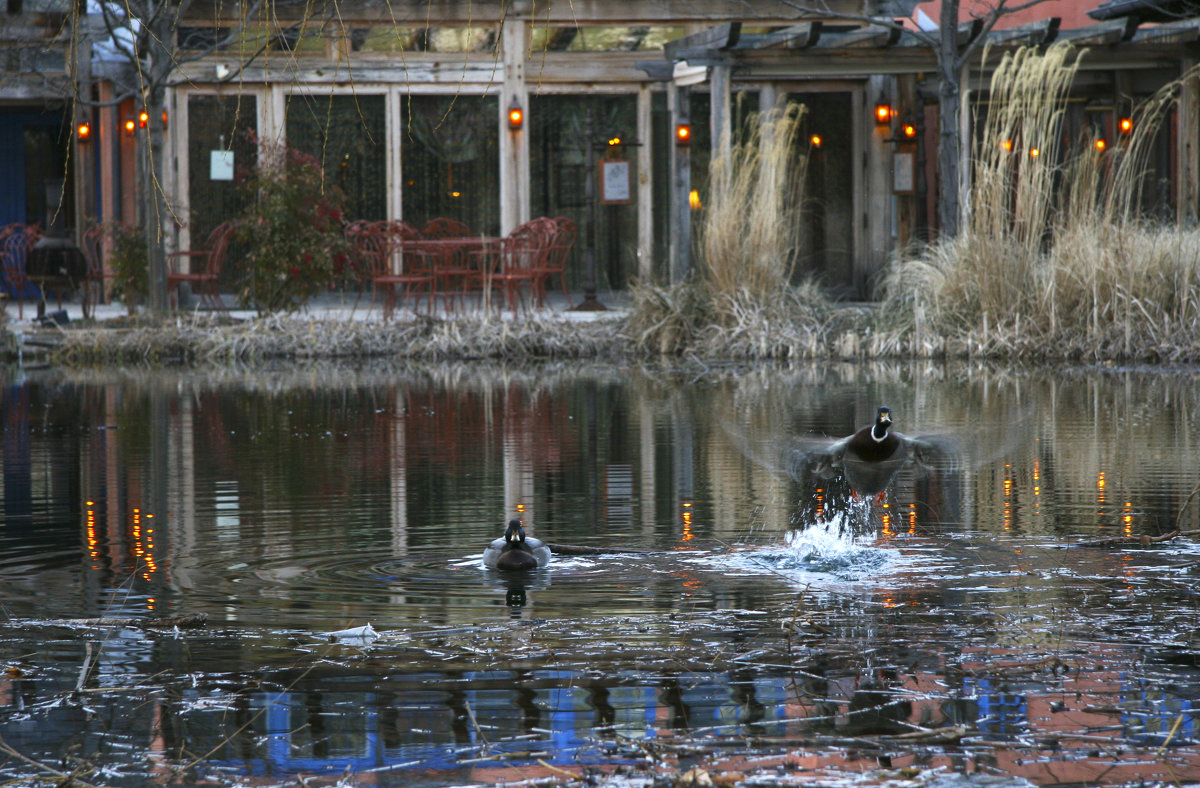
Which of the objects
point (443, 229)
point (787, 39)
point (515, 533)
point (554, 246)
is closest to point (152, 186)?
point (554, 246)

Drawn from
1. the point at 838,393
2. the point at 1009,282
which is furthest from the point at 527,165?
the point at 838,393

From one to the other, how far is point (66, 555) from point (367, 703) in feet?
7.21

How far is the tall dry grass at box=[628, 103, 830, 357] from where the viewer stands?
12.5 metres

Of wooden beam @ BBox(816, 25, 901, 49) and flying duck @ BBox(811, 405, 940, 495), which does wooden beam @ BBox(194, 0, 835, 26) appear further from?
flying duck @ BBox(811, 405, 940, 495)

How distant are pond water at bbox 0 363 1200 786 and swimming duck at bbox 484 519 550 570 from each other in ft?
0.14

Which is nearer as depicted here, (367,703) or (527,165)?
(367,703)

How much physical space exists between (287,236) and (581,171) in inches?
168

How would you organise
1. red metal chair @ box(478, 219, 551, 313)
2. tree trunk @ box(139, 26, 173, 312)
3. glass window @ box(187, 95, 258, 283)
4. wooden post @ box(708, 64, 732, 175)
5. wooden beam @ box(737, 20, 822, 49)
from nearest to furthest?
1. tree trunk @ box(139, 26, 173, 312)
2. wooden post @ box(708, 64, 732, 175)
3. wooden beam @ box(737, 20, 822, 49)
4. red metal chair @ box(478, 219, 551, 313)
5. glass window @ box(187, 95, 258, 283)

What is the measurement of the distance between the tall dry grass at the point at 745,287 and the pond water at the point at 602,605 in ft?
13.3

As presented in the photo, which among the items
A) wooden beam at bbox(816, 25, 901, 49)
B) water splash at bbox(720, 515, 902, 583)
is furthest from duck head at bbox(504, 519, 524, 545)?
wooden beam at bbox(816, 25, 901, 49)

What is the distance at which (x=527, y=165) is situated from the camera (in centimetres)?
1716

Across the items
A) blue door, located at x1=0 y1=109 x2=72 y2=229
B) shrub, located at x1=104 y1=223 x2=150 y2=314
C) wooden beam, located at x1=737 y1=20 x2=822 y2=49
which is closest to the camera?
wooden beam, located at x1=737 y1=20 x2=822 y2=49

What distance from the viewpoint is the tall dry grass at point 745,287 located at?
41.1 feet

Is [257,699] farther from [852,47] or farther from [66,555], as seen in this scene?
[852,47]
